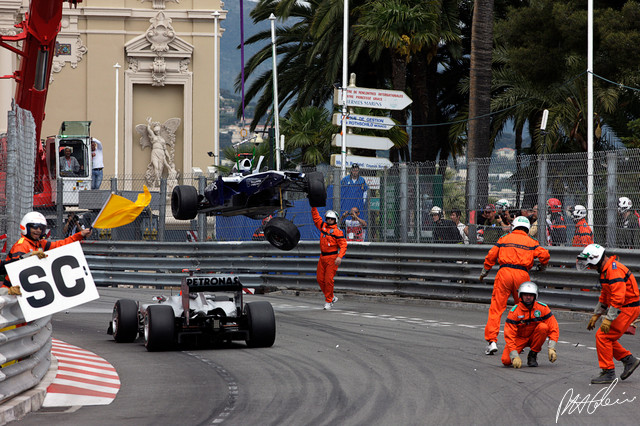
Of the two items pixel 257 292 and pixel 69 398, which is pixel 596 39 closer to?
pixel 257 292

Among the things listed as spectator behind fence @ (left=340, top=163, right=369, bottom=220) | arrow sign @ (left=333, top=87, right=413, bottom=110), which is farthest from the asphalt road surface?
arrow sign @ (left=333, top=87, right=413, bottom=110)

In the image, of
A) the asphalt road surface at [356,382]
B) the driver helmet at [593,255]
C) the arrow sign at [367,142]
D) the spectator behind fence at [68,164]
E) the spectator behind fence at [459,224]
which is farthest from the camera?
the spectator behind fence at [68,164]

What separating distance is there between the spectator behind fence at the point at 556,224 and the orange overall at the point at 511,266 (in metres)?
4.72

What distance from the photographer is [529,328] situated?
444 inches

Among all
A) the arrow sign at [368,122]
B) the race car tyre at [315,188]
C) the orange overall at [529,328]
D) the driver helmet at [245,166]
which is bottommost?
the orange overall at [529,328]

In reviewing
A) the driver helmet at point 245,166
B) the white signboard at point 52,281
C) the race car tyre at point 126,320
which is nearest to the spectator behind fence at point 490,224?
the driver helmet at point 245,166

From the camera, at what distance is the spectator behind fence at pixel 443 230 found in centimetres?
1934

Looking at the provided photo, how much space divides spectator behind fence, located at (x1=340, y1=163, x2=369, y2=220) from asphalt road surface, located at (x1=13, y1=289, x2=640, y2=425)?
539 centimetres

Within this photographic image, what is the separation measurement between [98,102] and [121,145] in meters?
2.36

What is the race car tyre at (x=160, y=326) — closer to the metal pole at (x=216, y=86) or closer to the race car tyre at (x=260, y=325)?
the race car tyre at (x=260, y=325)

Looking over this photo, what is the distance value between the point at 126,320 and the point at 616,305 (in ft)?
20.9

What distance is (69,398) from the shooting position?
30.2 ft
